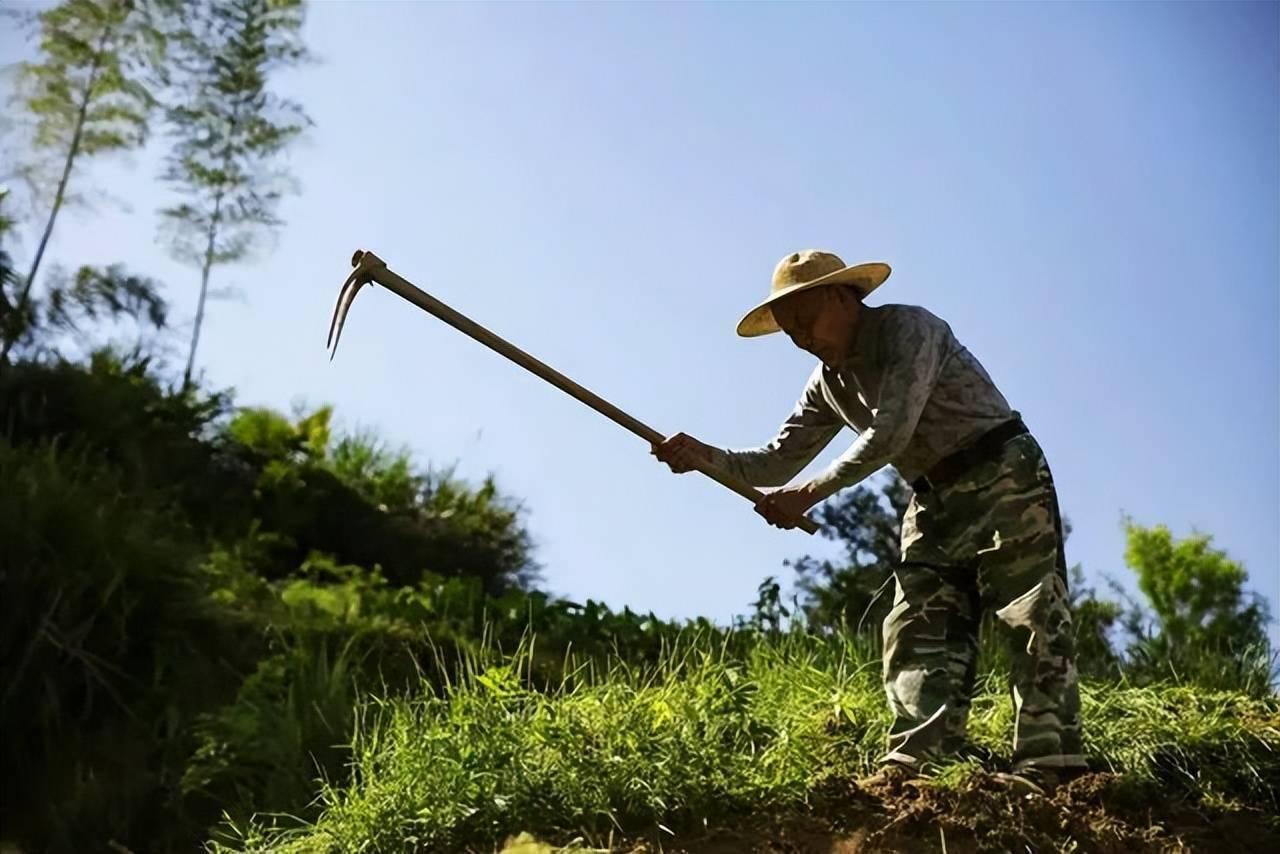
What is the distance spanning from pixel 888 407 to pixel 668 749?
1.16 m

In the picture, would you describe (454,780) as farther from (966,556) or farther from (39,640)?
(39,640)

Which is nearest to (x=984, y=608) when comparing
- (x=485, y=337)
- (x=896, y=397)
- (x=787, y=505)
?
(x=787, y=505)

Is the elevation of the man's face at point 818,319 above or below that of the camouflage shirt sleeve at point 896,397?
above

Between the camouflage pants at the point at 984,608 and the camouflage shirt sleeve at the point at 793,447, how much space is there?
15.0 inches

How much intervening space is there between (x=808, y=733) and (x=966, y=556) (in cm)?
74

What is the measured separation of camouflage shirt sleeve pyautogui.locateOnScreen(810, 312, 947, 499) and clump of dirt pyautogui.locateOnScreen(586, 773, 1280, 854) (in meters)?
0.89

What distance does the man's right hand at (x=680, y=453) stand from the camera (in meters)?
4.33

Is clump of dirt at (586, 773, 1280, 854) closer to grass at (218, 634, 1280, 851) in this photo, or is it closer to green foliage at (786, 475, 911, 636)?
grass at (218, 634, 1280, 851)

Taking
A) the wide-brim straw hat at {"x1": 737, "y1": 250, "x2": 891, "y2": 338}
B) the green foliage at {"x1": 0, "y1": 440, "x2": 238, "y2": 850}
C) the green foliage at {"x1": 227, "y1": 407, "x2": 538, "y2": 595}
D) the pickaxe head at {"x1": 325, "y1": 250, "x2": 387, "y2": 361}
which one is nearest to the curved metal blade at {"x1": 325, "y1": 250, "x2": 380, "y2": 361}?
the pickaxe head at {"x1": 325, "y1": 250, "x2": 387, "y2": 361}

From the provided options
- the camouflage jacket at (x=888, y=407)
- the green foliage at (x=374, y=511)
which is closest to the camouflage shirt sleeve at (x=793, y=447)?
the camouflage jacket at (x=888, y=407)

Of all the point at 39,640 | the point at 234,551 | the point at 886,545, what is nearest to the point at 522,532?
the point at 234,551

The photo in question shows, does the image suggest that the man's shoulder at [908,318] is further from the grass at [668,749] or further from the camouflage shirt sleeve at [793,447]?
the grass at [668,749]

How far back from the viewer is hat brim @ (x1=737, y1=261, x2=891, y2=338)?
13.5 feet

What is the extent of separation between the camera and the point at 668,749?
3932mm
